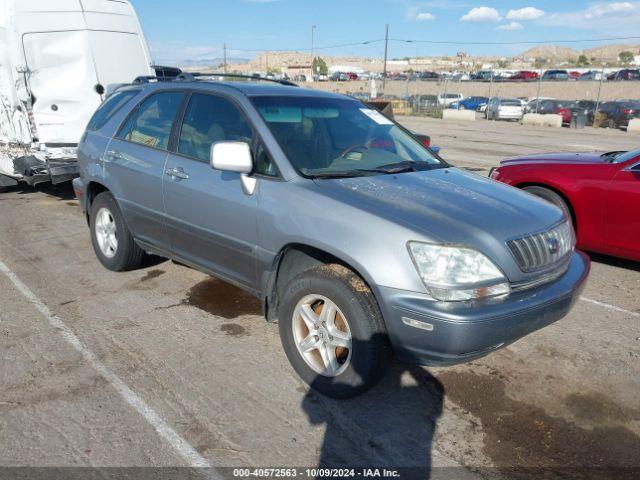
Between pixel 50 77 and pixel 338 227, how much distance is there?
695cm

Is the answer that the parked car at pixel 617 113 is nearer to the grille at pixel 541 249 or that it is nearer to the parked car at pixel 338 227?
the parked car at pixel 338 227

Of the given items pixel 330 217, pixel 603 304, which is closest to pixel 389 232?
pixel 330 217

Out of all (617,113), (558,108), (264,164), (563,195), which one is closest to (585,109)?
(558,108)

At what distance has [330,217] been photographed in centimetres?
320

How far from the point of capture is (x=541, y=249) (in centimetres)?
324

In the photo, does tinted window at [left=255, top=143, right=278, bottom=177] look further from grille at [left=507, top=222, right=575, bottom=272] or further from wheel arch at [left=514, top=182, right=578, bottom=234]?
wheel arch at [left=514, top=182, right=578, bottom=234]

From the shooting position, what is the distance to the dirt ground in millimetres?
45531

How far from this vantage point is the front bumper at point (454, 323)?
2828mm

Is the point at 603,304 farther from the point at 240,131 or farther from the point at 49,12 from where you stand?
the point at 49,12

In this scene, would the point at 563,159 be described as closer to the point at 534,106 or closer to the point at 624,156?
Answer: the point at 624,156

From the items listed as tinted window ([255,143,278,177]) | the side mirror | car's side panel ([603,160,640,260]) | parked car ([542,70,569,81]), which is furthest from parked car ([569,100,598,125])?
parked car ([542,70,569,81])

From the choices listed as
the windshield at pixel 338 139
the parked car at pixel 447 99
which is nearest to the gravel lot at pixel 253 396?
the windshield at pixel 338 139

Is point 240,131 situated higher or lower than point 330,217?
higher

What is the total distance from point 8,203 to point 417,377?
7459 mm
